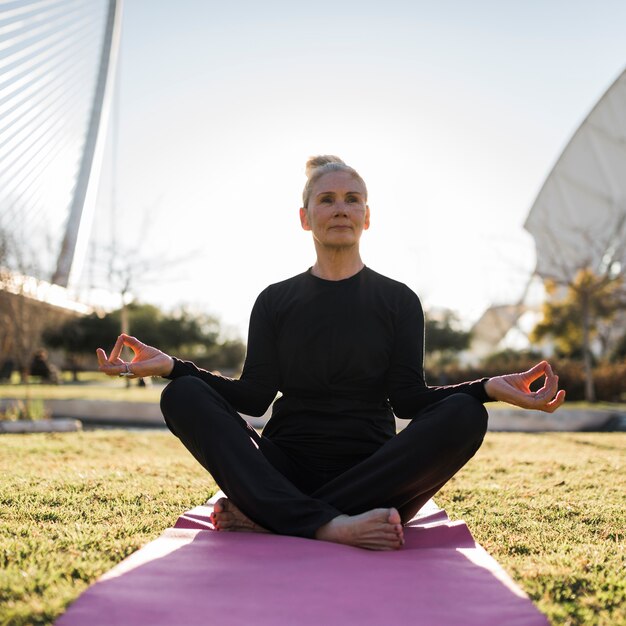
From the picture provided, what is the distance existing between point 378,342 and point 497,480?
188 centimetres

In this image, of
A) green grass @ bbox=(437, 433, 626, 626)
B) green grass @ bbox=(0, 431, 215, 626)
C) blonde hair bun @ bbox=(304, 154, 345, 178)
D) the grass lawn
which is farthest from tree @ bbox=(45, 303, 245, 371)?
blonde hair bun @ bbox=(304, 154, 345, 178)

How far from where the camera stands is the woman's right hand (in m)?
2.08

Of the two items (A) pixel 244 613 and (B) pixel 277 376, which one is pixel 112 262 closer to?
(B) pixel 277 376

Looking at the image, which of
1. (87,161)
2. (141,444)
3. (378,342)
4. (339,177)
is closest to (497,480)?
(378,342)

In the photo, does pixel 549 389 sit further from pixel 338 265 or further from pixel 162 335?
pixel 162 335

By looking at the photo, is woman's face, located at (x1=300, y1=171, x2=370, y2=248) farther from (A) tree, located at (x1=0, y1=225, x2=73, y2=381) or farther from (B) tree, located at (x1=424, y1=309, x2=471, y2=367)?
(B) tree, located at (x1=424, y1=309, x2=471, y2=367)

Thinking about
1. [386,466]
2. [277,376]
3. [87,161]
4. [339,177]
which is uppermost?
[87,161]

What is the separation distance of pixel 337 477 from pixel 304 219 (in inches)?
42.1

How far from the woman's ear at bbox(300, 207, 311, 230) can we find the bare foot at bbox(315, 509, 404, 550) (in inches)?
46.2

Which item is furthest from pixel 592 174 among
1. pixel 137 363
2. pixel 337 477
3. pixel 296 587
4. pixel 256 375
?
pixel 296 587

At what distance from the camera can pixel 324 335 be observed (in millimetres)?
2340

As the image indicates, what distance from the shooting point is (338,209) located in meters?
2.40

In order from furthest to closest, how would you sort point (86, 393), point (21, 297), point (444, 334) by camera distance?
1. point (444, 334)
2. point (86, 393)
3. point (21, 297)

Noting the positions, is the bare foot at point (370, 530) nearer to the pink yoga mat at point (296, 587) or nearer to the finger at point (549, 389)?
the pink yoga mat at point (296, 587)
